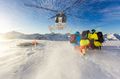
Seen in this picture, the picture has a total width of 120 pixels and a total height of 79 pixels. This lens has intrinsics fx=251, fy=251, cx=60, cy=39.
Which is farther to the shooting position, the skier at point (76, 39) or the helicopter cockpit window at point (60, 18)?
the helicopter cockpit window at point (60, 18)

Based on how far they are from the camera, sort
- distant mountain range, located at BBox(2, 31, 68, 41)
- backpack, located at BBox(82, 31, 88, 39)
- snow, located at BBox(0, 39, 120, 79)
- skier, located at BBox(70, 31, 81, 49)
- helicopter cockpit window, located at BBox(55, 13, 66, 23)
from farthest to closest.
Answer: helicopter cockpit window, located at BBox(55, 13, 66, 23) → skier, located at BBox(70, 31, 81, 49) → backpack, located at BBox(82, 31, 88, 39) → distant mountain range, located at BBox(2, 31, 68, 41) → snow, located at BBox(0, 39, 120, 79)

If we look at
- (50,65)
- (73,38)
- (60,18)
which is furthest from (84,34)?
(50,65)

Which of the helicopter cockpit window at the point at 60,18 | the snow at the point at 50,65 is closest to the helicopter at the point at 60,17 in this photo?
the helicopter cockpit window at the point at 60,18

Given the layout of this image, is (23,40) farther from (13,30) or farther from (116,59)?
(116,59)

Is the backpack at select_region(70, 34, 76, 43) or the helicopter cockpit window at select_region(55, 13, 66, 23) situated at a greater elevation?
the helicopter cockpit window at select_region(55, 13, 66, 23)

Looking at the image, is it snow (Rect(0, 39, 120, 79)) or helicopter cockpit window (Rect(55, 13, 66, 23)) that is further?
helicopter cockpit window (Rect(55, 13, 66, 23))

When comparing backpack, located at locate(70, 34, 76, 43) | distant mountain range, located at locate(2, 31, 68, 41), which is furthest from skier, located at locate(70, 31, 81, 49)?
distant mountain range, located at locate(2, 31, 68, 41)

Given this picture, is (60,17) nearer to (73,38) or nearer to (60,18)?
(60,18)

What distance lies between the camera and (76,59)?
5.27 meters

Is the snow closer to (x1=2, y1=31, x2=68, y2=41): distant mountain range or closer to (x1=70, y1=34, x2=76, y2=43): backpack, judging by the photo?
(x1=2, y1=31, x2=68, y2=41): distant mountain range

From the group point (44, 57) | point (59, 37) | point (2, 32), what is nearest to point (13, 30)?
point (2, 32)

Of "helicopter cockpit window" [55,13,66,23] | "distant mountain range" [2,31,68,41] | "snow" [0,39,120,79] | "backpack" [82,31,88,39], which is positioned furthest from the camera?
"helicopter cockpit window" [55,13,66,23]

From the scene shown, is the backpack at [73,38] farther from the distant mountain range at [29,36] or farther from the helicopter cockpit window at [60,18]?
the helicopter cockpit window at [60,18]

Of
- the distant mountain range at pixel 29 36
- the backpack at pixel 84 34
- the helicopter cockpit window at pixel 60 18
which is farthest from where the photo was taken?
the helicopter cockpit window at pixel 60 18
